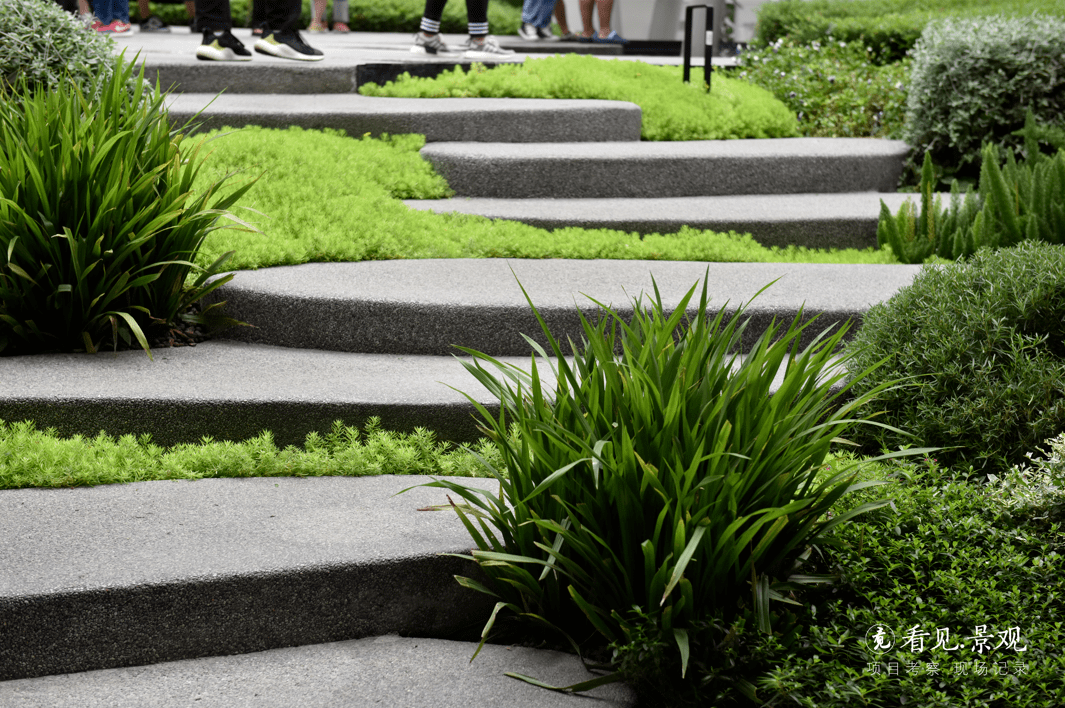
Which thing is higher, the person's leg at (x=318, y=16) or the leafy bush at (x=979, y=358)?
the person's leg at (x=318, y=16)

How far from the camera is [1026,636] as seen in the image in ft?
6.70

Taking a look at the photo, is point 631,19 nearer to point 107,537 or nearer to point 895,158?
point 895,158

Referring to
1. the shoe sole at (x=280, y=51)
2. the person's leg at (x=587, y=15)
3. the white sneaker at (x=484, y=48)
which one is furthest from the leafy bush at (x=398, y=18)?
the shoe sole at (x=280, y=51)

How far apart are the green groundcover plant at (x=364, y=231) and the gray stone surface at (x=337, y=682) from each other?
2.05 metres

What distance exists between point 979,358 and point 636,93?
14.0ft

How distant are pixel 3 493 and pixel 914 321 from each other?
9.81 feet

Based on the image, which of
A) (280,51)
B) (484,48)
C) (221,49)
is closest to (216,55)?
(221,49)

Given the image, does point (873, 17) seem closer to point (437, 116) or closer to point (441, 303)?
point (437, 116)

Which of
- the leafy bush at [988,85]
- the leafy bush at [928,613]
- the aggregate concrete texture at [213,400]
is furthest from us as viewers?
the leafy bush at [988,85]

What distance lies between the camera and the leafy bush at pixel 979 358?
9.02 ft

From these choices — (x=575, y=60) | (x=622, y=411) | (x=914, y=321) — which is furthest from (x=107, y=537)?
(x=575, y=60)

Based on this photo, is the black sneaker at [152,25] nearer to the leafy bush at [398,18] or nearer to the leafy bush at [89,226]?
the leafy bush at [398,18]

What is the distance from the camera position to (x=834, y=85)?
725 centimetres

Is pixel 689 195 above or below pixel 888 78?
below
